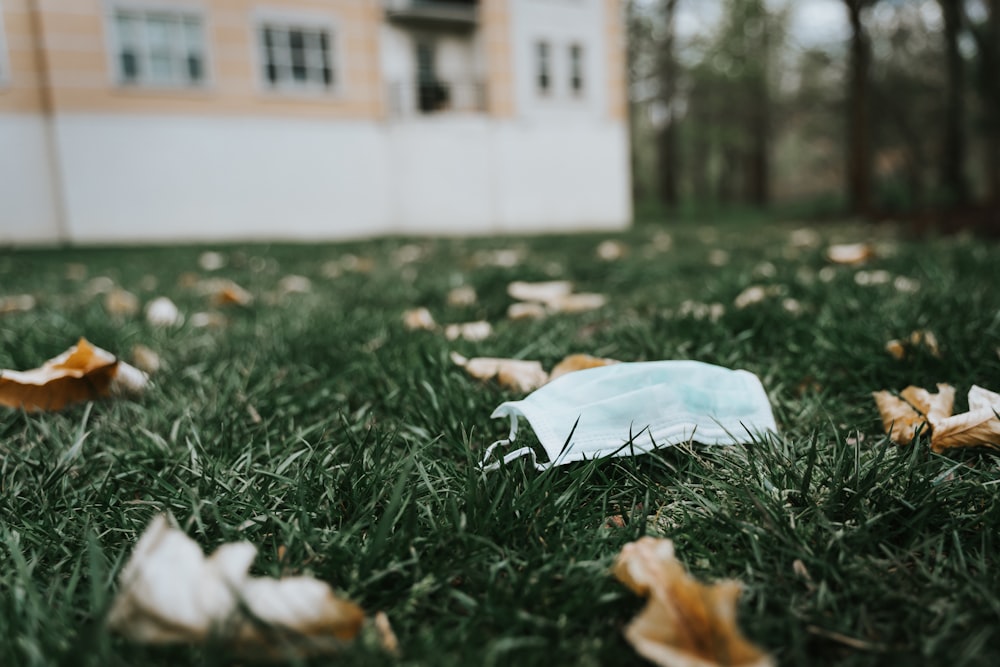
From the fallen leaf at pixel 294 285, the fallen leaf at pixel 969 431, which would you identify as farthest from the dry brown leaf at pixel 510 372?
the fallen leaf at pixel 294 285

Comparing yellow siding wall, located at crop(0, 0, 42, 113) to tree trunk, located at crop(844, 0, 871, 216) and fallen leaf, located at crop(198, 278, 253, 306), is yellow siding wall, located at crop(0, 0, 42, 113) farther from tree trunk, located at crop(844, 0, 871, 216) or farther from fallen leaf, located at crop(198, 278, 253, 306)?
Result: tree trunk, located at crop(844, 0, 871, 216)

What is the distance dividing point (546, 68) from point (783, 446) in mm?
14192

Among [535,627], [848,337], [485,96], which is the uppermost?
[485,96]

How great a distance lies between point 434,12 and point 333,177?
3.88 meters

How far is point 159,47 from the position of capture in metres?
10.9

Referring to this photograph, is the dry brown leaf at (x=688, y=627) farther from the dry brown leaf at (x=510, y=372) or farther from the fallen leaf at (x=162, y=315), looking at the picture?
the fallen leaf at (x=162, y=315)

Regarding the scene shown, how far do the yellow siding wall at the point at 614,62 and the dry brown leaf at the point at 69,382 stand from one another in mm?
14179

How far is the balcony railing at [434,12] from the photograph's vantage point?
12961 mm

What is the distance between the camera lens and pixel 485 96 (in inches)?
544

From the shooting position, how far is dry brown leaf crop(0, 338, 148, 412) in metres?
1.37

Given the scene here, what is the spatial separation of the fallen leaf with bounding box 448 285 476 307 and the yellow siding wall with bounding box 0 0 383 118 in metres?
10.1

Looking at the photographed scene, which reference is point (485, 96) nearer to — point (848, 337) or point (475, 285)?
point (475, 285)

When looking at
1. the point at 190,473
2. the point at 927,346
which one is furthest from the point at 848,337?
the point at 190,473

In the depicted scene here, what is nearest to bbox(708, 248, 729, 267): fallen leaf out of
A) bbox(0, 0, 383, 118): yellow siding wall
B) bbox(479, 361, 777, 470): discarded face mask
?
bbox(479, 361, 777, 470): discarded face mask
